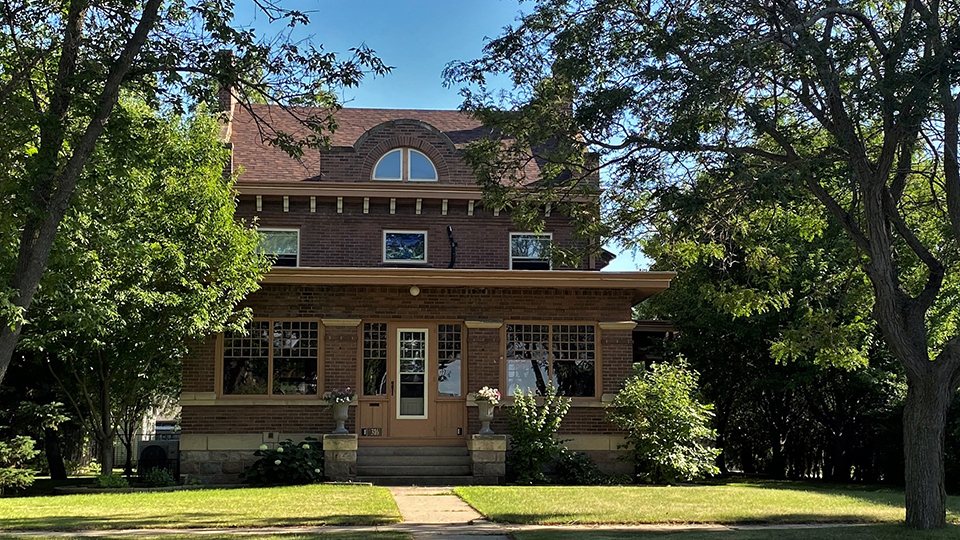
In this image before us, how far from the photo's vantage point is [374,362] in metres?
18.9

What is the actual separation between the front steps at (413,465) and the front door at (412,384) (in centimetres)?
25

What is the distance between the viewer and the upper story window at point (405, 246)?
21609 mm

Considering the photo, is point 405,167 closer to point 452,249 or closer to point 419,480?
point 452,249

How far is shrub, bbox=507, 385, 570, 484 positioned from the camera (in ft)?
57.6

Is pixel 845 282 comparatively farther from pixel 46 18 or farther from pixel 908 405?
pixel 46 18

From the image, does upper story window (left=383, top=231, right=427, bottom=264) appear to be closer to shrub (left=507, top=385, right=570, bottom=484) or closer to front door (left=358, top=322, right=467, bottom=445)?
front door (left=358, top=322, right=467, bottom=445)

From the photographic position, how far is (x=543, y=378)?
19.0 m

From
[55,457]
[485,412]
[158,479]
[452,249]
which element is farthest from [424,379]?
[55,457]

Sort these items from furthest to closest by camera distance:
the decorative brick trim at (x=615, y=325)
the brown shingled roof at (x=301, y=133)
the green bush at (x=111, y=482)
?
the brown shingled roof at (x=301, y=133) → the decorative brick trim at (x=615, y=325) → the green bush at (x=111, y=482)

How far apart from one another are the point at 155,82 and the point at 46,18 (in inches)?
56.4

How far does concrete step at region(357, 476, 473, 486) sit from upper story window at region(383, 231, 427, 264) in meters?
5.72

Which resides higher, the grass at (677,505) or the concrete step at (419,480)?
the grass at (677,505)

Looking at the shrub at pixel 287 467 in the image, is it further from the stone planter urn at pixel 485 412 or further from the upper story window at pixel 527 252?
the upper story window at pixel 527 252

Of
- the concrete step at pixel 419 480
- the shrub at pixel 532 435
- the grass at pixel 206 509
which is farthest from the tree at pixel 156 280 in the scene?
the shrub at pixel 532 435
